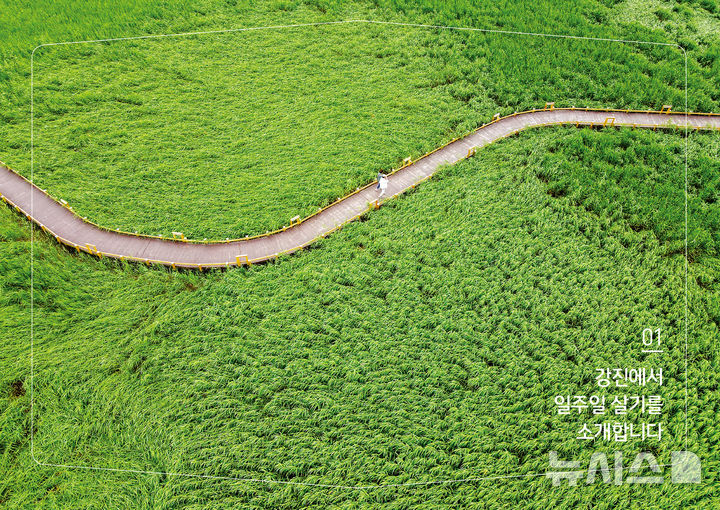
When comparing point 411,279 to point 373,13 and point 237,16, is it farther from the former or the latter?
point 237,16

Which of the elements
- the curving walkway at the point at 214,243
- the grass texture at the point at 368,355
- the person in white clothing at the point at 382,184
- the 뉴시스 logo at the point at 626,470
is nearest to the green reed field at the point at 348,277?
the grass texture at the point at 368,355

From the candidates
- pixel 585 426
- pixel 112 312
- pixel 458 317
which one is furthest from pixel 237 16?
pixel 585 426

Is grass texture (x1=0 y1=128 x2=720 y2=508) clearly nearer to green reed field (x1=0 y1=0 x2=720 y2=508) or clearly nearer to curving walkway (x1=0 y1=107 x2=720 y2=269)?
green reed field (x1=0 y1=0 x2=720 y2=508)

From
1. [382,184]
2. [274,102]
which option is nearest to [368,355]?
[382,184]

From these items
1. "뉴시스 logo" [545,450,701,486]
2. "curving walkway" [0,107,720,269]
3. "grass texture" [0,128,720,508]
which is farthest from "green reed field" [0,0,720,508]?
"curving walkway" [0,107,720,269]

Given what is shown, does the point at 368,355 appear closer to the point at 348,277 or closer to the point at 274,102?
the point at 348,277
